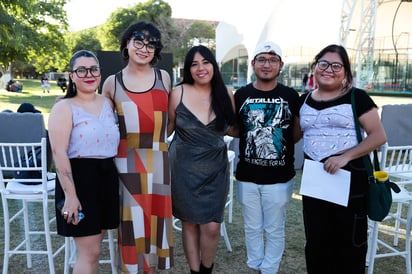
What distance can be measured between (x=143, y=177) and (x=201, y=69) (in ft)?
2.80

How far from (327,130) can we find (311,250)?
0.87 m

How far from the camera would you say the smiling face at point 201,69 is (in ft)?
8.29

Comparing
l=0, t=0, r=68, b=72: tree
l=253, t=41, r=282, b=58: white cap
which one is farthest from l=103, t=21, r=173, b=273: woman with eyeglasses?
l=0, t=0, r=68, b=72: tree

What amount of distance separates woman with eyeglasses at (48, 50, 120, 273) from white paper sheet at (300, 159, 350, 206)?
4.19ft

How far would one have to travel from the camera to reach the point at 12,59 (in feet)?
61.1

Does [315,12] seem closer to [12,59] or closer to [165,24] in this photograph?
[165,24]

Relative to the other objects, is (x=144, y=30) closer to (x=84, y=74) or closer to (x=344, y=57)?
(x=84, y=74)

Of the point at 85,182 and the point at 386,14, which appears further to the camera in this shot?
the point at 386,14

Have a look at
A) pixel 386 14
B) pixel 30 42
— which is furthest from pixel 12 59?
pixel 386 14

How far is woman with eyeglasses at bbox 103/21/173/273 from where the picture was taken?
7.77 feet

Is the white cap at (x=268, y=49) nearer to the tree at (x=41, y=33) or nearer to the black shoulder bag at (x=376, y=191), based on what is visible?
the black shoulder bag at (x=376, y=191)

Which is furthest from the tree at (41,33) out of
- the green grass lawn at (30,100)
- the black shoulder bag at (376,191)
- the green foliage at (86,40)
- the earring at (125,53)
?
the green foliage at (86,40)

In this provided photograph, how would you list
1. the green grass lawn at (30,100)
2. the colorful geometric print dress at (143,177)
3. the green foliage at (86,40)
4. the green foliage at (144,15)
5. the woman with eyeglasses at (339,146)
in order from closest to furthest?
the woman with eyeglasses at (339,146)
the colorful geometric print dress at (143,177)
the green grass lawn at (30,100)
the green foliage at (144,15)
the green foliage at (86,40)

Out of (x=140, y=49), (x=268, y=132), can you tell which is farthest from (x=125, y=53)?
(x=268, y=132)
